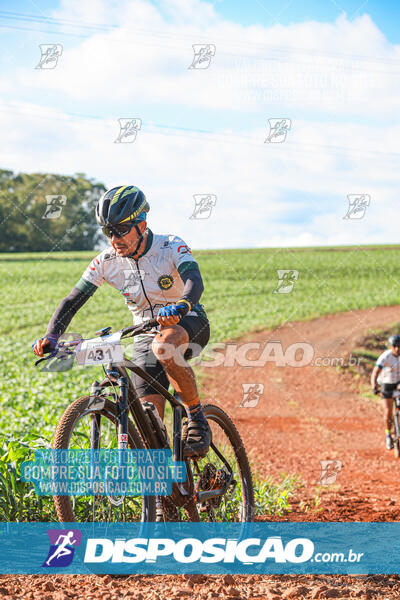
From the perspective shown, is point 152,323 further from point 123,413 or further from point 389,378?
point 389,378

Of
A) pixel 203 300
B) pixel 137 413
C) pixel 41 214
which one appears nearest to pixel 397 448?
pixel 137 413

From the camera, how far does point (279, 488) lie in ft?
23.2

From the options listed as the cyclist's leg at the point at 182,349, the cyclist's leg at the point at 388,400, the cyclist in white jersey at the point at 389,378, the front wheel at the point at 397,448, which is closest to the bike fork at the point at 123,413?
the cyclist's leg at the point at 182,349

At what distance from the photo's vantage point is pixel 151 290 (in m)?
4.52

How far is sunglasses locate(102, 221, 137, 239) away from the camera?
4227 mm

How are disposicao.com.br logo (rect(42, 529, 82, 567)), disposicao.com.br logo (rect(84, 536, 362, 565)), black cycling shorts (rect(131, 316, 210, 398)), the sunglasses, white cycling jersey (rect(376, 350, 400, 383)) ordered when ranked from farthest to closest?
white cycling jersey (rect(376, 350, 400, 383)), black cycling shorts (rect(131, 316, 210, 398)), the sunglasses, disposicao.com.br logo (rect(84, 536, 362, 565)), disposicao.com.br logo (rect(42, 529, 82, 567))

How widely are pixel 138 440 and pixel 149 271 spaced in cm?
124

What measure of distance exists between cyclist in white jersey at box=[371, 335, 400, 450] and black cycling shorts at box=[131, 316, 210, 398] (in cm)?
757

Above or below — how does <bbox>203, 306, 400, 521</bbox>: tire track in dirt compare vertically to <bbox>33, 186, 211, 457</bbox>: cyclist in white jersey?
above

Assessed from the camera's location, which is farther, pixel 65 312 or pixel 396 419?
pixel 396 419

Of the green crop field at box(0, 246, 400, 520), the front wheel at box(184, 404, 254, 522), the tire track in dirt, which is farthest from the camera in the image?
the green crop field at box(0, 246, 400, 520)

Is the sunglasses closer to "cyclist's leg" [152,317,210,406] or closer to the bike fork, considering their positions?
"cyclist's leg" [152,317,210,406]

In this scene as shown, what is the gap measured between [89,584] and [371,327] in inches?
907

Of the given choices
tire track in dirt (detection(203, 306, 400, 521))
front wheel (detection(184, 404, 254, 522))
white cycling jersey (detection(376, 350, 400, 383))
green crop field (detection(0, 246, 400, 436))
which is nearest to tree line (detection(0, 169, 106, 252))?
green crop field (detection(0, 246, 400, 436))
